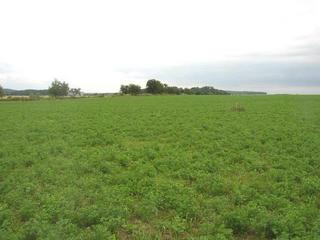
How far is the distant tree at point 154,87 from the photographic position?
13400 cm

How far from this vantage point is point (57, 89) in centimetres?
13962

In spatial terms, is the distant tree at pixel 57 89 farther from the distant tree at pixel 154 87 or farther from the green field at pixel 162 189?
the green field at pixel 162 189

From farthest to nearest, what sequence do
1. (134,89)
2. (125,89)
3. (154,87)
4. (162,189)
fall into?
1. (125,89)
2. (154,87)
3. (134,89)
4. (162,189)

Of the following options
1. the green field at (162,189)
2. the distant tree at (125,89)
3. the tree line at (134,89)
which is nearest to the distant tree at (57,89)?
the tree line at (134,89)

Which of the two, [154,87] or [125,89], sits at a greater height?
[154,87]

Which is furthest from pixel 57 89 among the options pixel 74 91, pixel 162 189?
pixel 162 189

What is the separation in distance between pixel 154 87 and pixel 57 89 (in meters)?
33.3

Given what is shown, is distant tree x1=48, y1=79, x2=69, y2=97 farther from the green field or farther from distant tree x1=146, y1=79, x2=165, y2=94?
the green field

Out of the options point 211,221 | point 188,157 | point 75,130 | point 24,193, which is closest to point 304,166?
point 188,157

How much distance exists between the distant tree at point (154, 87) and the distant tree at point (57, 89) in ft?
95.4

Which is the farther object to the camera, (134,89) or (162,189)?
(134,89)

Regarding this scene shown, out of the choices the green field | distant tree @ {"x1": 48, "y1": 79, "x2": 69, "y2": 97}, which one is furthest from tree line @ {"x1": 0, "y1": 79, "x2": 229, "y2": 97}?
the green field

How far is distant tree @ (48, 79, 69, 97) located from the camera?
456 feet

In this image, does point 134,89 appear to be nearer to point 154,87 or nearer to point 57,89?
point 154,87
